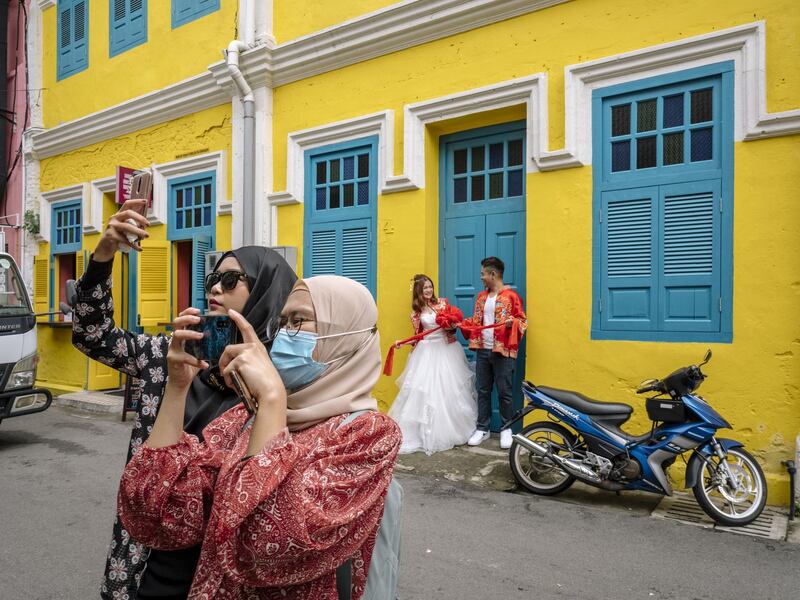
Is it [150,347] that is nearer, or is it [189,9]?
[150,347]

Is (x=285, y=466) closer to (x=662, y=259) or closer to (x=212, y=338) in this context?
(x=212, y=338)

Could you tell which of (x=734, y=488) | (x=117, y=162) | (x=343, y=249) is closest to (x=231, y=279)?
(x=734, y=488)

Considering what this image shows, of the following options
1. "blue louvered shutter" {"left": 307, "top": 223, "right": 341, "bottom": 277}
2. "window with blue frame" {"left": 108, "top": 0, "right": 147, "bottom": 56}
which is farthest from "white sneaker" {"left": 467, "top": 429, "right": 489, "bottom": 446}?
"window with blue frame" {"left": 108, "top": 0, "right": 147, "bottom": 56}

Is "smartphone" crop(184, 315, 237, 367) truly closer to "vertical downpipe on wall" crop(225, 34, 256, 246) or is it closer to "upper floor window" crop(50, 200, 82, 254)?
"vertical downpipe on wall" crop(225, 34, 256, 246)

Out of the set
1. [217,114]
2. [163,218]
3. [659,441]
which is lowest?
[659,441]

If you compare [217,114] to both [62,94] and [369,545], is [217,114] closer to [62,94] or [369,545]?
[62,94]

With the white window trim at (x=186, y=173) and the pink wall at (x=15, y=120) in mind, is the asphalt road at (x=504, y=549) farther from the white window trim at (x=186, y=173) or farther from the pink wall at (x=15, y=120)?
the pink wall at (x=15, y=120)

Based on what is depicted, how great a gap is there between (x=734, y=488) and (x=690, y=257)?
194 cm

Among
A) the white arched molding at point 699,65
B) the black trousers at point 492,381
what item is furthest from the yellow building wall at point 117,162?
the white arched molding at point 699,65

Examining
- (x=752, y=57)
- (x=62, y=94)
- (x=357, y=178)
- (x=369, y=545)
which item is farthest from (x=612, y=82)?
(x=62, y=94)

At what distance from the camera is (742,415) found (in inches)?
200

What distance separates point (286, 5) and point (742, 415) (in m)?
7.13

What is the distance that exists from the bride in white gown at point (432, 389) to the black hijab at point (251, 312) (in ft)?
14.4

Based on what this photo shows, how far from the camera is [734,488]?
177 inches
